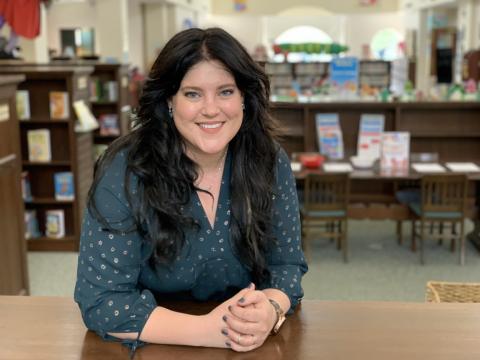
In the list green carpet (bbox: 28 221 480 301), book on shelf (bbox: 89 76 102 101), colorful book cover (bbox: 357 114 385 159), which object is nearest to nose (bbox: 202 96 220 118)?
green carpet (bbox: 28 221 480 301)

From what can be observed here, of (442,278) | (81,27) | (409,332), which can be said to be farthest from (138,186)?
(81,27)

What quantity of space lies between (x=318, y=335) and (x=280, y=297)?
19 centimetres

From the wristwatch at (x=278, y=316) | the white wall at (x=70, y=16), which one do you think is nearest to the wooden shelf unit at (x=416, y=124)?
the wristwatch at (x=278, y=316)

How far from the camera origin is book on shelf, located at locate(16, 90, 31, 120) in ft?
19.2

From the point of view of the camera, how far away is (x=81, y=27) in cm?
1655

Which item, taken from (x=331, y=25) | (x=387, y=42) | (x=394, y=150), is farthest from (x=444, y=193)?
(x=387, y=42)

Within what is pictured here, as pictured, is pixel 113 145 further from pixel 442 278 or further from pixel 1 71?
pixel 1 71

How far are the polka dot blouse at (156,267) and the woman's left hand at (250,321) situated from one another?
194 mm

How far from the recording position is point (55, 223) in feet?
20.3

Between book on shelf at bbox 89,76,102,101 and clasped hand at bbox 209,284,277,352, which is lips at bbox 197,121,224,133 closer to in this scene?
clasped hand at bbox 209,284,277,352

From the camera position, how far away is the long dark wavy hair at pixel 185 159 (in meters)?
1.69

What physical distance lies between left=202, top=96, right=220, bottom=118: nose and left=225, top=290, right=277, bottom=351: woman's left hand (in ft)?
1.57

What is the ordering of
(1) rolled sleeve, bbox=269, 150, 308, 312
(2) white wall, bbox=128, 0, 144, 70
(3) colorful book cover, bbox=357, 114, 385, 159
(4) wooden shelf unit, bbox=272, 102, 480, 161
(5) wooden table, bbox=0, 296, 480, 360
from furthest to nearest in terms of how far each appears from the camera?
(2) white wall, bbox=128, 0, 144, 70 → (4) wooden shelf unit, bbox=272, 102, 480, 161 → (3) colorful book cover, bbox=357, 114, 385, 159 → (1) rolled sleeve, bbox=269, 150, 308, 312 → (5) wooden table, bbox=0, 296, 480, 360

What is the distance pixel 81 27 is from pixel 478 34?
9.72m
